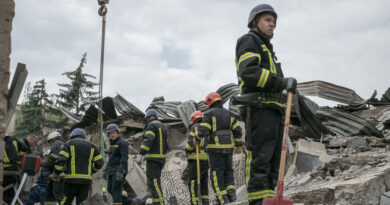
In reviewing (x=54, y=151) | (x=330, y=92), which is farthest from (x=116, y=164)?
(x=330, y=92)

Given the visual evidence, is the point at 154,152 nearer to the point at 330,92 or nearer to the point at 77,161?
the point at 77,161

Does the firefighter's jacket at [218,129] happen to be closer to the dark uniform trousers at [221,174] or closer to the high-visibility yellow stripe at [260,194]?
the dark uniform trousers at [221,174]

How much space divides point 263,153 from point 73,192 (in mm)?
5203

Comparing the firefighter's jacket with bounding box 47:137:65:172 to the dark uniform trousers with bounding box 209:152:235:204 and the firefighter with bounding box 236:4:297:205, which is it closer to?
the dark uniform trousers with bounding box 209:152:235:204

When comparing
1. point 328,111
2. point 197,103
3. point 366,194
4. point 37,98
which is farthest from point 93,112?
point 37,98

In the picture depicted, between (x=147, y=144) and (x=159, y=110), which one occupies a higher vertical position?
(x=159, y=110)

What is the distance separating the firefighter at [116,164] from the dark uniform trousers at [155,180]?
0.56 meters

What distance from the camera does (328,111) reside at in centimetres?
1483

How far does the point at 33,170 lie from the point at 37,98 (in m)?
36.0

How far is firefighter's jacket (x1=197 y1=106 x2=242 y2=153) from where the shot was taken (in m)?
8.16

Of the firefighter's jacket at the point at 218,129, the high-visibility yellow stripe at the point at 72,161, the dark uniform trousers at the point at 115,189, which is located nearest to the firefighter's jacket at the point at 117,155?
the dark uniform trousers at the point at 115,189

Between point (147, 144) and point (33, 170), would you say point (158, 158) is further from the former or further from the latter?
point (33, 170)

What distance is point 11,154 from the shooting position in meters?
8.37

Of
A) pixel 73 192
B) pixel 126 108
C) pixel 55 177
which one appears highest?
pixel 126 108
